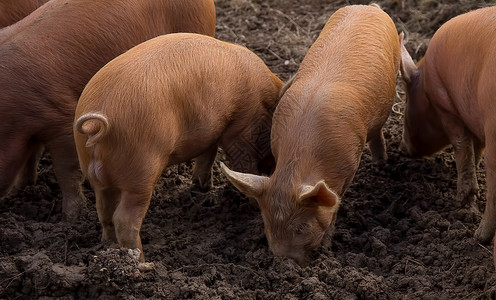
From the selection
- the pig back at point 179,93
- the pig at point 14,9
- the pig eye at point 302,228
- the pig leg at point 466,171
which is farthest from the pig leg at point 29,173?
the pig leg at point 466,171

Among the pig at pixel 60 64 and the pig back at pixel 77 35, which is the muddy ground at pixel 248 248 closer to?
the pig at pixel 60 64

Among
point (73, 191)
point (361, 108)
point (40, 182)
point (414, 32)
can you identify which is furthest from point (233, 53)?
point (414, 32)

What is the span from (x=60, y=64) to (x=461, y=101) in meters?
2.74

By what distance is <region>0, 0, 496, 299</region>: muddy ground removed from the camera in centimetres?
443

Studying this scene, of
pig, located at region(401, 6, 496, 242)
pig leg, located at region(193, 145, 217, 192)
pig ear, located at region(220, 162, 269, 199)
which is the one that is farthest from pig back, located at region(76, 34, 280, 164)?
pig, located at region(401, 6, 496, 242)

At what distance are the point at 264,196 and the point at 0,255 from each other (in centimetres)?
171

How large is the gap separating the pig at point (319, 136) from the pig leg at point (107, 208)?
0.78 m

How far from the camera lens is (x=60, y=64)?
Result: 5.27m

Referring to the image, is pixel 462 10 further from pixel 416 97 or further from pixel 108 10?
pixel 108 10

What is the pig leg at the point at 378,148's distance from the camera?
6002mm

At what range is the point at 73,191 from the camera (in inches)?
212

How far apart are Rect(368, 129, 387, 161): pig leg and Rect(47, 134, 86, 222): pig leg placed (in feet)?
7.35

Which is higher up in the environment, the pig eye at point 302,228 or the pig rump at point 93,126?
the pig rump at point 93,126

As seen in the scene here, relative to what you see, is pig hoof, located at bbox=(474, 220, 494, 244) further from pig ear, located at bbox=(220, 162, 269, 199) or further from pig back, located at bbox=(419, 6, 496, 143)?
pig ear, located at bbox=(220, 162, 269, 199)
